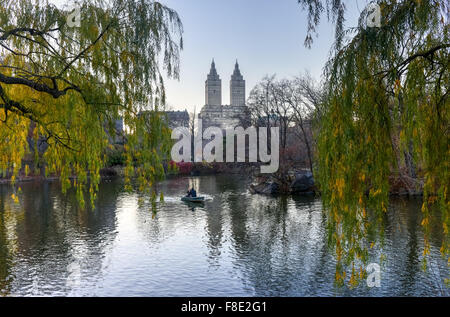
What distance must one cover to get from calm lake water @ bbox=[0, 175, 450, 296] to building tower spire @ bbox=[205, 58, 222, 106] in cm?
12451

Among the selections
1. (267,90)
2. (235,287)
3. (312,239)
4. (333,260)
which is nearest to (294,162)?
(267,90)

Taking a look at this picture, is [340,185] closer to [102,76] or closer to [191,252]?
[102,76]

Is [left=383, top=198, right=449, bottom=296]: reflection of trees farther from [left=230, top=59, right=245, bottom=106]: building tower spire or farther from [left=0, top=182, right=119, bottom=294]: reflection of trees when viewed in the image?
[left=230, top=59, right=245, bottom=106]: building tower spire

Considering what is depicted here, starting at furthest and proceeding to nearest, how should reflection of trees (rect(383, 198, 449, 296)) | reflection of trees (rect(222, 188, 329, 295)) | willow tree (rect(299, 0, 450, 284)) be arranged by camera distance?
reflection of trees (rect(222, 188, 329, 295)) < reflection of trees (rect(383, 198, 449, 296)) < willow tree (rect(299, 0, 450, 284))

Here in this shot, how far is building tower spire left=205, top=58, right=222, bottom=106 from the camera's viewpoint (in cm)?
14300

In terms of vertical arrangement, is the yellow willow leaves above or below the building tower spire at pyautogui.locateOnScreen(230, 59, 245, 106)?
below

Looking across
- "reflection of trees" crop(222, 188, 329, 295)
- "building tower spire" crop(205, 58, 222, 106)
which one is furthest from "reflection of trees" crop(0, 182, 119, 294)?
"building tower spire" crop(205, 58, 222, 106)

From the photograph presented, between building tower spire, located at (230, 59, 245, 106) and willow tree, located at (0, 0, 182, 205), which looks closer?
willow tree, located at (0, 0, 182, 205)

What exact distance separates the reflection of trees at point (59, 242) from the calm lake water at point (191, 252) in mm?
30

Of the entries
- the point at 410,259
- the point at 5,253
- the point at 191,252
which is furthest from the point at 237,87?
the point at 410,259

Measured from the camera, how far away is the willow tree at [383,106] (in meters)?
4.42
